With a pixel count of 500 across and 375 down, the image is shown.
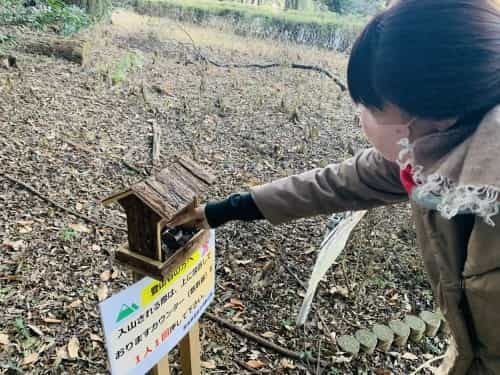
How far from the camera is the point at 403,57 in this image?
0.80 metres

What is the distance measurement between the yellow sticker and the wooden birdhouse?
0.05m

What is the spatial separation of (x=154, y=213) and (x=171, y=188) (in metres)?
0.09

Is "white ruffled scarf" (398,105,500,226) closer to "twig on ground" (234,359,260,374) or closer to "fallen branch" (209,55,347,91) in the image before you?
"twig on ground" (234,359,260,374)

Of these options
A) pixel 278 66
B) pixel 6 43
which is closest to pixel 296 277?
pixel 6 43

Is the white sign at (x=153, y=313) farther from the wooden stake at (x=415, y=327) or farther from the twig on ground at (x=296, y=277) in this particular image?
the wooden stake at (x=415, y=327)

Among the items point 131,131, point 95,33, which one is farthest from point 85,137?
point 95,33

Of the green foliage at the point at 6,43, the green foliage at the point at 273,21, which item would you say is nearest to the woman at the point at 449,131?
the green foliage at the point at 6,43

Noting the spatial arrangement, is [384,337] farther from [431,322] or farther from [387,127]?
[387,127]

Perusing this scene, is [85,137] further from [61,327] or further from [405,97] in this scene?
[405,97]

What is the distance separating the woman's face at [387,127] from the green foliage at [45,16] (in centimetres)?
454

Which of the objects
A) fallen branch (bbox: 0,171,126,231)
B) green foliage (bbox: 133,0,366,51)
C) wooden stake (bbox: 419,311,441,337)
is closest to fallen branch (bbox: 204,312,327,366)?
wooden stake (bbox: 419,311,441,337)

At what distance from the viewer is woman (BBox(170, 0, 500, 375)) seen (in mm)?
766

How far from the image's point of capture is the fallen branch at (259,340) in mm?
2016

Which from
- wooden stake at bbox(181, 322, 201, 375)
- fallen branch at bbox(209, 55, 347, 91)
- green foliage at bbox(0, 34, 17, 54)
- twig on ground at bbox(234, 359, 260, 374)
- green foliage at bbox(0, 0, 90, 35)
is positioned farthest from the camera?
fallen branch at bbox(209, 55, 347, 91)
